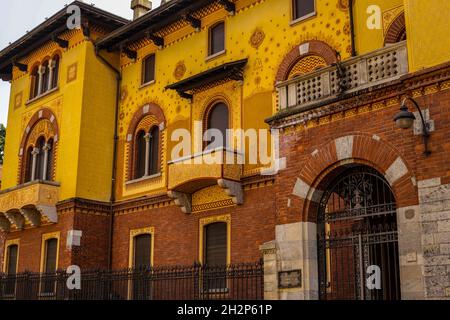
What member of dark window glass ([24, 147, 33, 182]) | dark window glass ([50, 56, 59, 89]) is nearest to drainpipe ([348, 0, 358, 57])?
dark window glass ([50, 56, 59, 89])

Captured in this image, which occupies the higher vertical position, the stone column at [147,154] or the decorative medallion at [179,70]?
the decorative medallion at [179,70]

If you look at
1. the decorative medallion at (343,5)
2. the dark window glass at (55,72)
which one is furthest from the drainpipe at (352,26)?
the dark window glass at (55,72)

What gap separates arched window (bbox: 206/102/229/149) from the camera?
19.8 meters

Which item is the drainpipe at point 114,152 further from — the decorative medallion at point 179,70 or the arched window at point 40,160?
the decorative medallion at point 179,70

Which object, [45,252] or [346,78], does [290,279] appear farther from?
[45,252]

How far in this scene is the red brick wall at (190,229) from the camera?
57.9 ft

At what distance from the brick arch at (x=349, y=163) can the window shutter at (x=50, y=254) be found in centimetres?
1376

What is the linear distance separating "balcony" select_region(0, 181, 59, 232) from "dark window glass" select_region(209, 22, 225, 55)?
7.71 m

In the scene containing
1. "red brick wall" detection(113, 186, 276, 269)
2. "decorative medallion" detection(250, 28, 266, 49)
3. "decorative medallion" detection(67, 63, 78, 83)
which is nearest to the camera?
"red brick wall" detection(113, 186, 276, 269)

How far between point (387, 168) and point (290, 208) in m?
2.21

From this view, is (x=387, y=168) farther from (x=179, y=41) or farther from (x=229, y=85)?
(x=179, y=41)

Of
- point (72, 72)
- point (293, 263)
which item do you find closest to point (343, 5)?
point (293, 263)

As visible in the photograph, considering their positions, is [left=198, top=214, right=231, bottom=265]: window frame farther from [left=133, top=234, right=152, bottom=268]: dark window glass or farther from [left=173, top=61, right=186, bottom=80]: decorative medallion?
[left=173, top=61, right=186, bottom=80]: decorative medallion

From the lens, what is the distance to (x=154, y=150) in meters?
22.4
